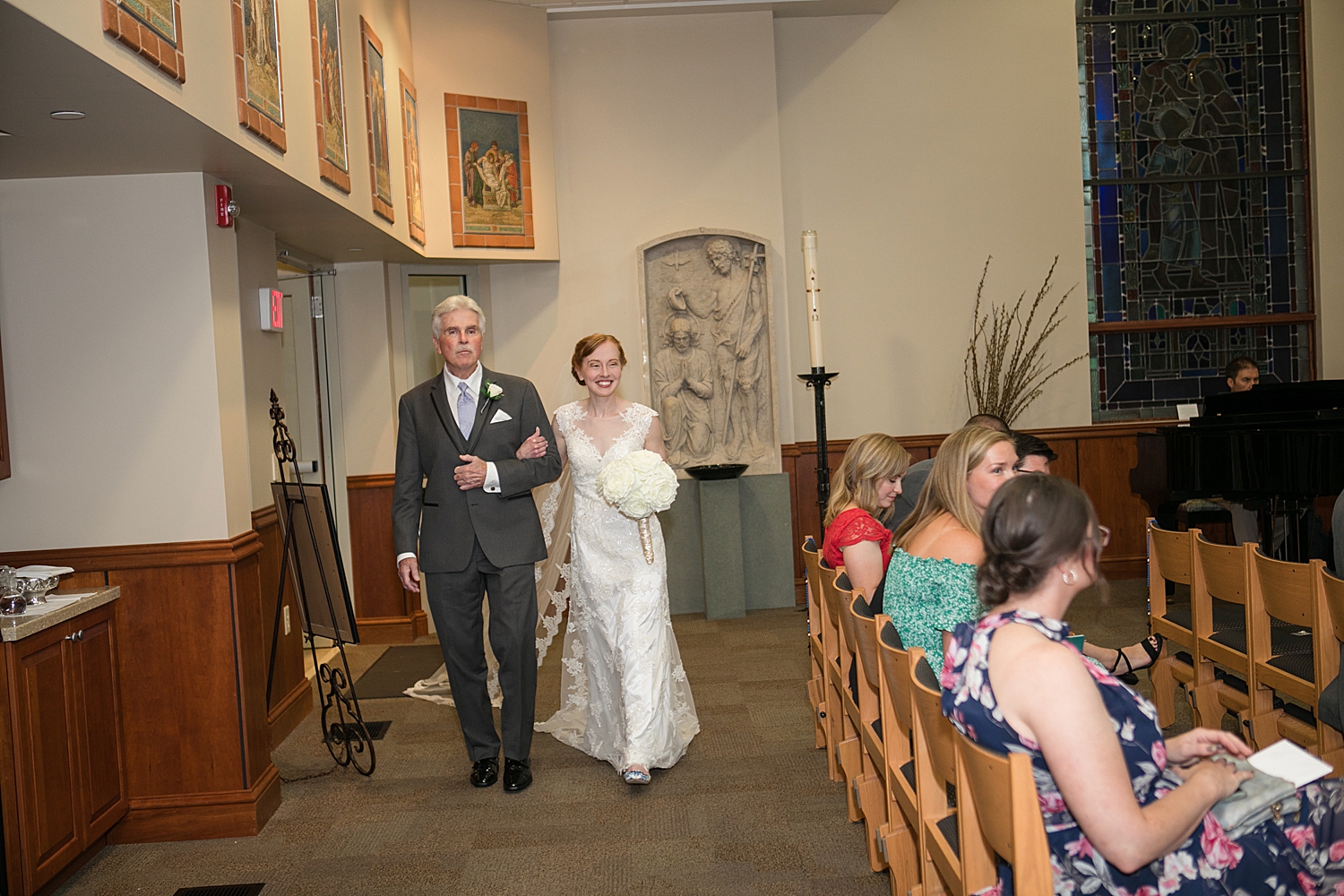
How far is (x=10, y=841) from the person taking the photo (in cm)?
316

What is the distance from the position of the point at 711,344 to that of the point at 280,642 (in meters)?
3.83

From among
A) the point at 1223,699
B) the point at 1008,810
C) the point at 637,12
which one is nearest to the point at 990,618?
the point at 1008,810

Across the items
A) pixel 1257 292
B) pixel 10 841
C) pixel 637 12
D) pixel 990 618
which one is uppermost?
pixel 637 12

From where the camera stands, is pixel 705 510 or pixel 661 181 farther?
pixel 661 181

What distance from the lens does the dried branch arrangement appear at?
27.0ft

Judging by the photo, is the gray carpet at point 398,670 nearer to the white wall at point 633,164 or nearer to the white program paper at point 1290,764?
the white wall at point 633,164

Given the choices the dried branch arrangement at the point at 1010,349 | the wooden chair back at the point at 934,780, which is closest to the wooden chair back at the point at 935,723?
the wooden chair back at the point at 934,780

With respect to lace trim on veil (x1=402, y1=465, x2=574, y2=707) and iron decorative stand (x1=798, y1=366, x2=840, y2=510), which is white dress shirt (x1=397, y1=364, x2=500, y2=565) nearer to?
lace trim on veil (x1=402, y1=465, x2=574, y2=707)

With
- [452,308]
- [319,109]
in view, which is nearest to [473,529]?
[452,308]

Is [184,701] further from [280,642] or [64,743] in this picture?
[280,642]

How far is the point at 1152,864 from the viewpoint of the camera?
1855mm

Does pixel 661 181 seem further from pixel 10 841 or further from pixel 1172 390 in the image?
pixel 10 841

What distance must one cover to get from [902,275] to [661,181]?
204cm

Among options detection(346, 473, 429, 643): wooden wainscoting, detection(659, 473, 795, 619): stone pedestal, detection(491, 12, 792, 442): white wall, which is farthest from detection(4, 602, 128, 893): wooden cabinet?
detection(491, 12, 792, 442): white wall
